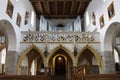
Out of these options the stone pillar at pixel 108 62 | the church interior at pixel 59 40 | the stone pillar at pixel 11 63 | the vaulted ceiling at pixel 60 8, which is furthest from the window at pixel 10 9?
the stone pillar at pixel 108 62

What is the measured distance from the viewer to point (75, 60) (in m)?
13.3

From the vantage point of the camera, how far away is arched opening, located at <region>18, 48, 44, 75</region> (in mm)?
13512

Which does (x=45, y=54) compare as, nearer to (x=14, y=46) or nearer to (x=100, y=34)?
(x=14, y=46)

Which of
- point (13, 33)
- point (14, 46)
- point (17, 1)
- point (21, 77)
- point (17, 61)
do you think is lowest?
point (21, 77)

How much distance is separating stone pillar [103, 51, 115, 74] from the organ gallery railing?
5.26 ft

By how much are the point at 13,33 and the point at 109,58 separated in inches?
320

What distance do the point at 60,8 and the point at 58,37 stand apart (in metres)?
6.45

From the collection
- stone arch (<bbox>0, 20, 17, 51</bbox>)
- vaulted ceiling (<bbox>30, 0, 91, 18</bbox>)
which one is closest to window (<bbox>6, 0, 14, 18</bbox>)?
stone arch (<bbox>0, 20, 17, 51</bbox>)

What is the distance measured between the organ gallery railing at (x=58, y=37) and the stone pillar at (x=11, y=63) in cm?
168

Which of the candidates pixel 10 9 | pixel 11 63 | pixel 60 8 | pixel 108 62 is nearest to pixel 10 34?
pixel 10 9

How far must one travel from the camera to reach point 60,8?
746 inches

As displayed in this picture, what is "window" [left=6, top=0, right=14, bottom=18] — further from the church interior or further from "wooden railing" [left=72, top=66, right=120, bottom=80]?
"wooden railing" [left=72, top=66, right=120, bottom=80]

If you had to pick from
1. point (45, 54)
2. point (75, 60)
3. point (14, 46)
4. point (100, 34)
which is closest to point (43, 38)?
point (45, 54)

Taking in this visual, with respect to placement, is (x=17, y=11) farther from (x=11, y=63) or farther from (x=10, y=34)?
(x=11, y=63)
